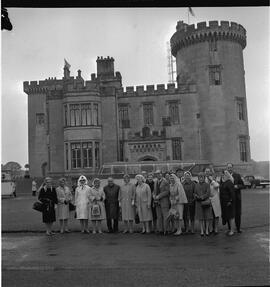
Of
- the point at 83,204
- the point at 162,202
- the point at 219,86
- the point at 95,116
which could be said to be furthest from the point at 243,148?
the point at 83,204

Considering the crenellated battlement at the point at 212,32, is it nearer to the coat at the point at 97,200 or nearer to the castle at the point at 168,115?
the castle at the point at 168,115

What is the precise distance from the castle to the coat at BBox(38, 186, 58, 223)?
24.3 m

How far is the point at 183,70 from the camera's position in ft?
133

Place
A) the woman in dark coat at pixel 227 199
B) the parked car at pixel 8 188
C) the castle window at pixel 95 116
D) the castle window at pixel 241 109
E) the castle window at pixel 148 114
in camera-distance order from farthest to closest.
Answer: the castle window at pixel 241 109, the castle window at pixel 148 114, the castle window at pixel 95 116, the parked car at pixel 8 188, the woman in dark coat at pixel 227 199

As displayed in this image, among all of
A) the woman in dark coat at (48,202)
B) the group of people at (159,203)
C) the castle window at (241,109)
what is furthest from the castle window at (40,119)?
the woman in dark coat at (48,202)

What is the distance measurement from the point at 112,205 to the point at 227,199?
3219 mm

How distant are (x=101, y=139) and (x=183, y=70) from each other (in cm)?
994

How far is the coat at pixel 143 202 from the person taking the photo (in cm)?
1222

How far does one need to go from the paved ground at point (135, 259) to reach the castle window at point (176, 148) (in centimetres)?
2535

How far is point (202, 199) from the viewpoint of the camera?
11.6 metres

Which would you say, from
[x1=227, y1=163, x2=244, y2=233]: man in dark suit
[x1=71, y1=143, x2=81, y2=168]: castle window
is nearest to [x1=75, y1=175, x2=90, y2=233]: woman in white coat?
[x1=227, y1=163, x2=244, y2=233]: man in dark suit

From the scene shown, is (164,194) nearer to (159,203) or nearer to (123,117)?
(159,203)

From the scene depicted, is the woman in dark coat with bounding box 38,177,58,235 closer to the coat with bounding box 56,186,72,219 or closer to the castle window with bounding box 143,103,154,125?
the coat with bounding box 56,186,72,219

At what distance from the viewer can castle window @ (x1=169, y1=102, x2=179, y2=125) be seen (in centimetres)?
3878
